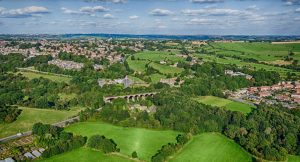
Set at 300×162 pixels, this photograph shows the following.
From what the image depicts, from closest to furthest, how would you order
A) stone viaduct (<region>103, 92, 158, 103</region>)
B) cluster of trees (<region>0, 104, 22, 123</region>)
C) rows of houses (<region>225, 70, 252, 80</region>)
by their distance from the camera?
cluster of trees (<region>0, 104, 22, 123</region>), stone viaduct (<region>103, 92, 158, 103</region>), rows of houses (<region>225, 70, 252, 80</region>)

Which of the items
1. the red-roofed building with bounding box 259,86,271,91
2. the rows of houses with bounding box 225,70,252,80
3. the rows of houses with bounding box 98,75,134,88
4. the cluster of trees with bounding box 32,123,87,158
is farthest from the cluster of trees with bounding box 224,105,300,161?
the rows of houses with bounding box 225,70,252,80

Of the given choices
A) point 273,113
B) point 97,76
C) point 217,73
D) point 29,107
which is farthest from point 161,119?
point 217,73

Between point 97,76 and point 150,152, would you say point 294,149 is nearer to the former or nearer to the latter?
point 150,152

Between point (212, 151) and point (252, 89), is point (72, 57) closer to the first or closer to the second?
point (252, 89)

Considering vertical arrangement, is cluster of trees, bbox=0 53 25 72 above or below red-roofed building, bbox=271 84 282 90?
above

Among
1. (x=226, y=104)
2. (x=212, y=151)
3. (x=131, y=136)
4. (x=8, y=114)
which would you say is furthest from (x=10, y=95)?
(x=212, y=151)

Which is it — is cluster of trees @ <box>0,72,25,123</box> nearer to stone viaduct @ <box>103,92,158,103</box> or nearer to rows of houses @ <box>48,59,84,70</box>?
stone viaduct @ <box>103,92,158,103</box>

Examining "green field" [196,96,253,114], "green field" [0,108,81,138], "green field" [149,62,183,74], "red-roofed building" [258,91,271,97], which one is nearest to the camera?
"green field" [0,108,81,138]
